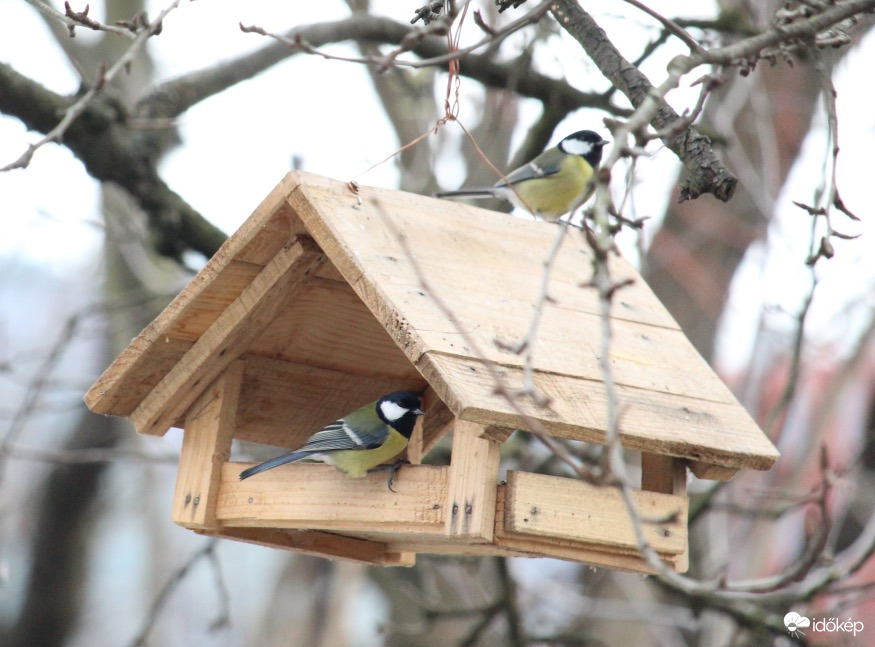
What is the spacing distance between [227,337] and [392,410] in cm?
46

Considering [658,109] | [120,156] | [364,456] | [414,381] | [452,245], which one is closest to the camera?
[658,109]

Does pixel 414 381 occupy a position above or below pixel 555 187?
below

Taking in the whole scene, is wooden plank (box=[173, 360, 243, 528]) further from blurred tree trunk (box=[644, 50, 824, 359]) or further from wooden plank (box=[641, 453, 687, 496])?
blurred tree trunk (box=[644, 50, 824, 359])

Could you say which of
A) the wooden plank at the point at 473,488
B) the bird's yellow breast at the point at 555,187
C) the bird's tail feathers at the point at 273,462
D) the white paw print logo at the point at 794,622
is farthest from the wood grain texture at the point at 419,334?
the white paw print logo at the point at 794,622

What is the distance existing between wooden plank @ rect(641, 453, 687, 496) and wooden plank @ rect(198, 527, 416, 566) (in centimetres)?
79

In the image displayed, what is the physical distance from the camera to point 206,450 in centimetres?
273


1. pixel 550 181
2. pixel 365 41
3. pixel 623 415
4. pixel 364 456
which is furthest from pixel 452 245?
pixel 365 41

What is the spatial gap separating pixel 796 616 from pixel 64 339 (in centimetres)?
297

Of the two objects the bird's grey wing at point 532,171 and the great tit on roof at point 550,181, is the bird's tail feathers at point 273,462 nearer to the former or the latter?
the great tit on roof at point 550,181

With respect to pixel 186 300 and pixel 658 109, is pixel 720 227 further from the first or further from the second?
pixel 658 109

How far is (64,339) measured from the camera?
4.05 metres

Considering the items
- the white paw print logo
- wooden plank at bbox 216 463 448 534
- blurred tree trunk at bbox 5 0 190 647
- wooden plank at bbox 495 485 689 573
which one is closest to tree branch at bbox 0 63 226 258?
wooden plank at bbox 216 463 448 534

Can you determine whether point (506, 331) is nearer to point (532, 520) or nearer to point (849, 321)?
point (532, 520)

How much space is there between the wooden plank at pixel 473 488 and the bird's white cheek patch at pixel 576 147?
1793mm
